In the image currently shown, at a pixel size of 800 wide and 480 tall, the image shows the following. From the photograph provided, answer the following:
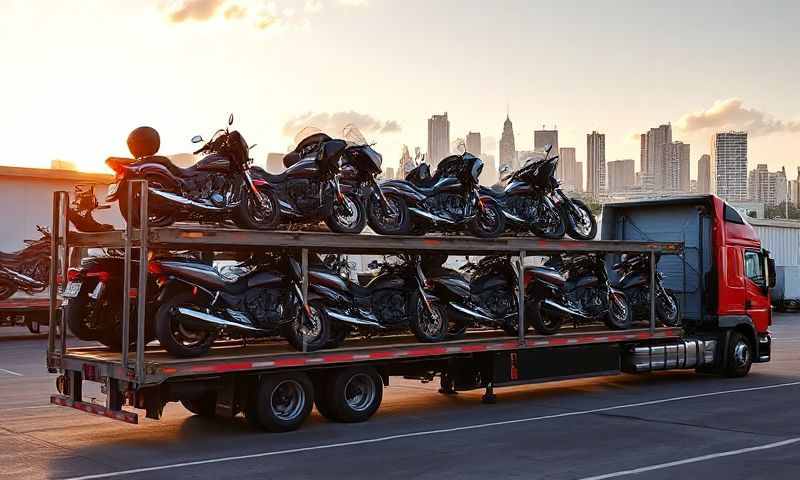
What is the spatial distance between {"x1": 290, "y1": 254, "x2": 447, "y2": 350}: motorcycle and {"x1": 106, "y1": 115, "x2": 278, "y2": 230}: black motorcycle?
0.82 metres

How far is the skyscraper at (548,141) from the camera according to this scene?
15.7m

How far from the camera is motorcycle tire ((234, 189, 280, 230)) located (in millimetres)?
11398

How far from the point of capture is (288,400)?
448 inches

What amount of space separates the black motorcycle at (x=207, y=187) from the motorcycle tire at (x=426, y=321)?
2.29m

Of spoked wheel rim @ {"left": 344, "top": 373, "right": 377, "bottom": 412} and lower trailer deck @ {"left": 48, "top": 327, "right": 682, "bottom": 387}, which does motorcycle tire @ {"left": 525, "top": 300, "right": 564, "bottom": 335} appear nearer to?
lower trailer deck @ {"left": 48, "top": 327, "right": 682, "bottom": 387}

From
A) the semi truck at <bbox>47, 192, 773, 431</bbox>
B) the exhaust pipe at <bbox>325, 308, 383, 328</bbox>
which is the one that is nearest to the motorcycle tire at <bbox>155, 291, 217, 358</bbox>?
the semi truck at <bbox>47, 192, 773, 431</bbox>

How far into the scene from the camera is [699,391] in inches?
601

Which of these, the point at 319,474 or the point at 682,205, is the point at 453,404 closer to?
the point at 319,474

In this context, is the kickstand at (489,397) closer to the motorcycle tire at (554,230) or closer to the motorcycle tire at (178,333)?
the motorcycle tire at (554,230)

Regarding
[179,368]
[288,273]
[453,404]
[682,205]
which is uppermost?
[682,205]

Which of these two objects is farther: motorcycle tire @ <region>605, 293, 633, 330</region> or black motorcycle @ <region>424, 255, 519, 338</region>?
motorcycle tire @ <region>605, 293, 633, 330</region>

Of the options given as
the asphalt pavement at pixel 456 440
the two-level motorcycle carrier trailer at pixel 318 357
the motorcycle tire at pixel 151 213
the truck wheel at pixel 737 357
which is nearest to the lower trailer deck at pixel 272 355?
the two-level motorcycle carrier trailer at pixel 318 357

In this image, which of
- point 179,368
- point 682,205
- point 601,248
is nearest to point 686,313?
point 682,205

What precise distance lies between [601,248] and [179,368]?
23.1 feet
